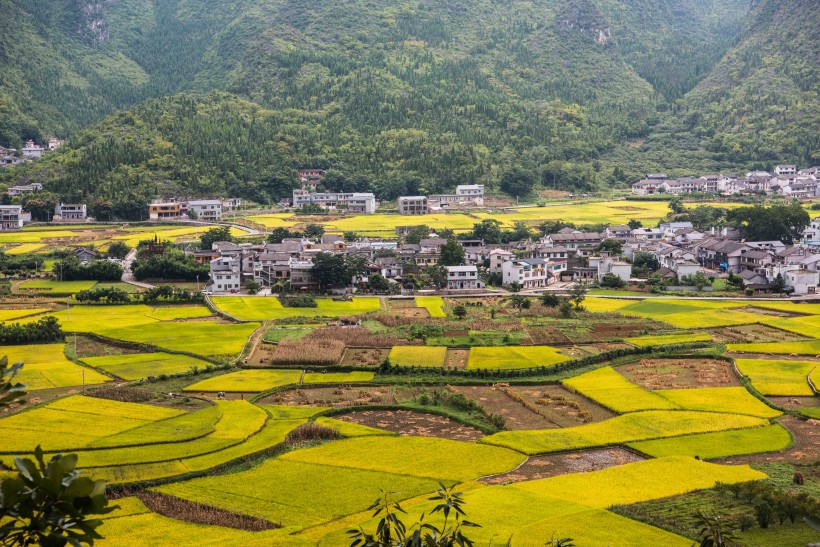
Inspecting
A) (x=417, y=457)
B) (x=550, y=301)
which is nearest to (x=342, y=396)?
(x=417, y=457)

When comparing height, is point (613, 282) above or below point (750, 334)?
above

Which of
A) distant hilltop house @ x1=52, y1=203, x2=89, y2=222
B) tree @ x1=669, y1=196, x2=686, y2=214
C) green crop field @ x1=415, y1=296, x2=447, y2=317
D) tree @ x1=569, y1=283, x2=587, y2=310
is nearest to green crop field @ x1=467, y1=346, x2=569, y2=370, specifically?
green crop field @ x1=415, y1=296, x2=447, y2=317

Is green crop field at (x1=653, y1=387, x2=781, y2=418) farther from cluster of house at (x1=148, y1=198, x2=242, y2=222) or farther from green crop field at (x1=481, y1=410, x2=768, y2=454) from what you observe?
cluster of house at (x1=148, y1=198, x2=242, y2=222)

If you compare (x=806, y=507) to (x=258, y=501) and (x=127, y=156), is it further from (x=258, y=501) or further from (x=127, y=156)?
(x=127, y=156)

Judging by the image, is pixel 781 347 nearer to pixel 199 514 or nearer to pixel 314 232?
pixel 199 514

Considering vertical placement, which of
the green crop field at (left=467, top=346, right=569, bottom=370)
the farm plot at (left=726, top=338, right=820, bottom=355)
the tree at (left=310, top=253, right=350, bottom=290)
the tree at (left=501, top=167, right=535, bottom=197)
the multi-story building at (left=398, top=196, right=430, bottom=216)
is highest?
the tree at (left=501, top=167, right=535, bottom=197)

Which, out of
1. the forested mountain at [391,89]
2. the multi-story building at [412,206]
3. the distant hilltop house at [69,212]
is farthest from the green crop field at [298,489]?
the multi-story building at [412,206]

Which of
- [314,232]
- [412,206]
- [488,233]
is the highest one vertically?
[412,206]
